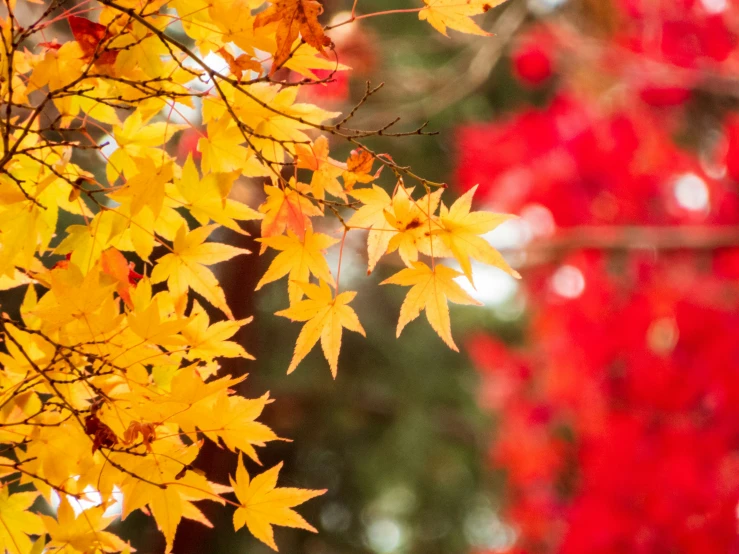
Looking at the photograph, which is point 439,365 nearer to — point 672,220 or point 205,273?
point 672,220

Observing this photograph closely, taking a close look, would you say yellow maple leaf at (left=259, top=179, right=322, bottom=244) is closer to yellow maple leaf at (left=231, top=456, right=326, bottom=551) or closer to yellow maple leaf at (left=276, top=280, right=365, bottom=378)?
yellow maple leaf at (left=276, top=280, right=365, bottom=378)

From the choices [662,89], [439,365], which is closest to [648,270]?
[662,89]

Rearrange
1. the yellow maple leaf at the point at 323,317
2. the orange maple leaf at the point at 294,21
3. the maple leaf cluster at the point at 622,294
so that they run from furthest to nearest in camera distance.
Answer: the maple leaf cluster at the point at 622,294 < the yellow maple leaf at the point at 323,317 < the orange maple leaf at the point at 294,21

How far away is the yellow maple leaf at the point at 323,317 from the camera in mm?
693

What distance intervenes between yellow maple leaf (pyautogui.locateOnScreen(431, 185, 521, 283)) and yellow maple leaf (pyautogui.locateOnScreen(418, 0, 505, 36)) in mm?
165

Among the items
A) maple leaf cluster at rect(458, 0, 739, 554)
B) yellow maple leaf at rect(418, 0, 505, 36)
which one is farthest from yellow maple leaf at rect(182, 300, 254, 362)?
maple leaf cluster at rect(458, 0, 739, 554)

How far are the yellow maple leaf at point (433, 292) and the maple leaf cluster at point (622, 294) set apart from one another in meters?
2.58

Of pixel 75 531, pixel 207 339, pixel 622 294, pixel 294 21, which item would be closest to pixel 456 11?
pixel 294 21

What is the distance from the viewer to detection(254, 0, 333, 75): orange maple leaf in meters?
0.59

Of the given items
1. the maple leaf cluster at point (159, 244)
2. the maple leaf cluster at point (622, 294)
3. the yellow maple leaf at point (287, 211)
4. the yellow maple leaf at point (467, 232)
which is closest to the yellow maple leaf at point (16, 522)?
the maple leaf cluster at point (159, 244)

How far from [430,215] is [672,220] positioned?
3239 millimetres

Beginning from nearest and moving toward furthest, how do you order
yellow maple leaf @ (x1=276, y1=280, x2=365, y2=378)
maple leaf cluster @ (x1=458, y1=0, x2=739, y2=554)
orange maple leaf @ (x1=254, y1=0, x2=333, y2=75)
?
orange maple leaf @ (x1=254, y1=0, x2=333, y2=75)
yellow maple leaf @ (x1=276, y1=280, x2=365, y2=378)
maple leaf cluster @ (x1=458, y1=0, x2=739, y2=554)

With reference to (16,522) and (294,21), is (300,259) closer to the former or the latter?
(294,21)

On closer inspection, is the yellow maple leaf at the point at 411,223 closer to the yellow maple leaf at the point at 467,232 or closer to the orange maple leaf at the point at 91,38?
the yellow maple leaf at the point at 467,232
